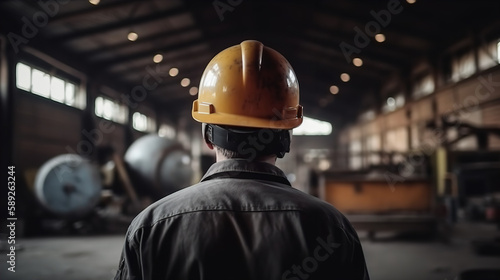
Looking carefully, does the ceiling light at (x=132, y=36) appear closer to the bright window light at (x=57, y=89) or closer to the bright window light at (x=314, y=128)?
the bright window light at (x=57, y=89)

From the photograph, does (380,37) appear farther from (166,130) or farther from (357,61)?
(166,130)

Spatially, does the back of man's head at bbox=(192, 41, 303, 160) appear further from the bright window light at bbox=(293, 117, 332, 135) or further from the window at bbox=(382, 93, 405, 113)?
the bright window light at bbox=(293, 117, 332, 135)

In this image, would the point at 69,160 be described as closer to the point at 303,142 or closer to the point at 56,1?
the point at 56,1

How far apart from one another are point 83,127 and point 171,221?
48.4 feet

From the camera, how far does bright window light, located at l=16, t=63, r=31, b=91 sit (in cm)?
1078

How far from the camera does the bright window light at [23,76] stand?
10.8 metres

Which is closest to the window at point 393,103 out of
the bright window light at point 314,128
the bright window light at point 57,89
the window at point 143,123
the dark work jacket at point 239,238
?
the bright window light at point 314,128

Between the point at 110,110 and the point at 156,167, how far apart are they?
742 centimetres

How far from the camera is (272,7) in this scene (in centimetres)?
1495

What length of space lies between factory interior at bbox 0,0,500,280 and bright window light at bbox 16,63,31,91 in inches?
2.2

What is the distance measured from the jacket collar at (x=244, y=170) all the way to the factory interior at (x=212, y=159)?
397cm

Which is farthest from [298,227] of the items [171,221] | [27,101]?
[27,101]

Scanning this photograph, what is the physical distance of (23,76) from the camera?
36.4 ft

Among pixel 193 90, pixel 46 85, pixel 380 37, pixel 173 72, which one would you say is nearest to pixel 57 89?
pixel 46 85
